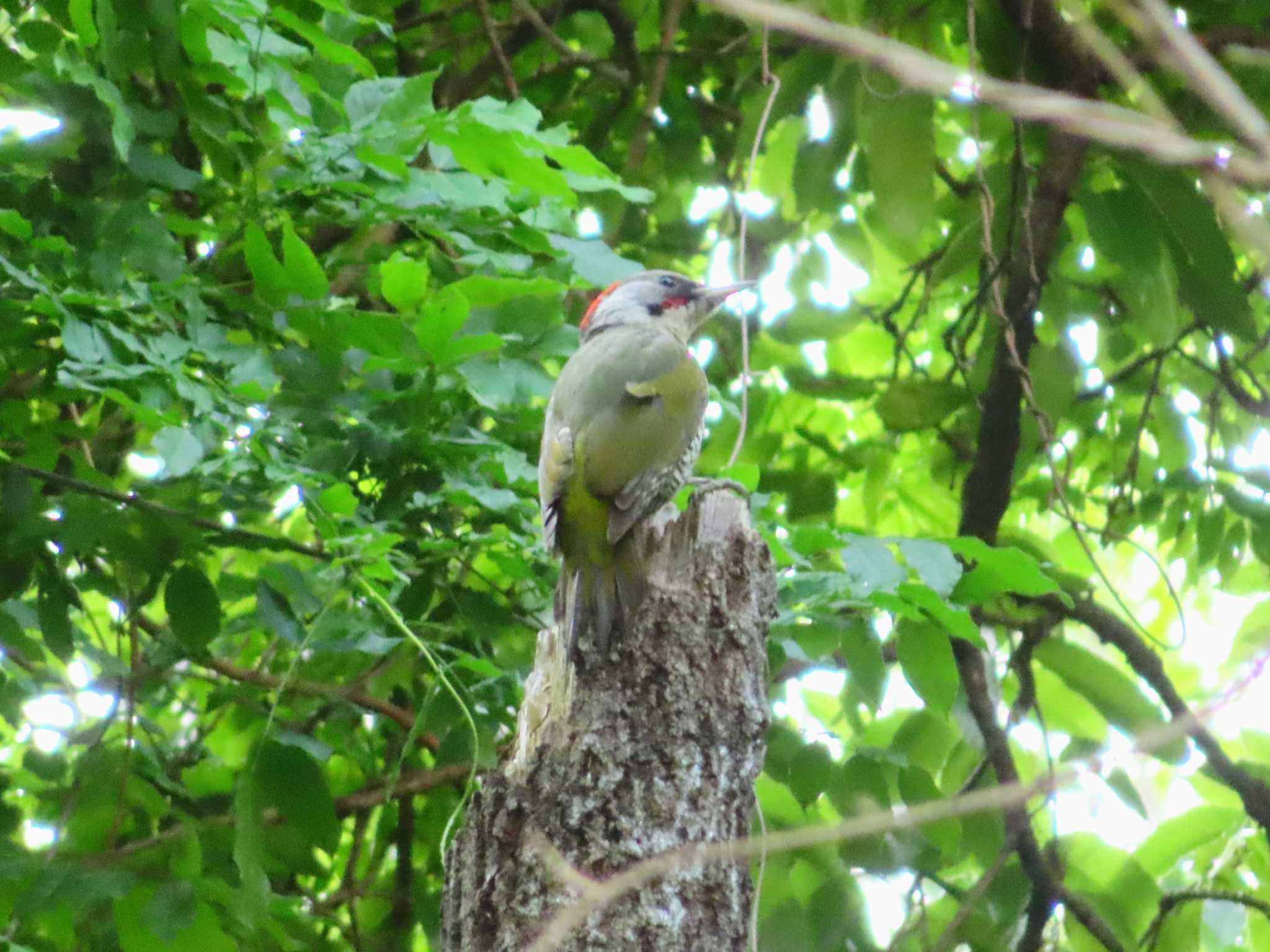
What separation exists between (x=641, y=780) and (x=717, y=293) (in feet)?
7.77

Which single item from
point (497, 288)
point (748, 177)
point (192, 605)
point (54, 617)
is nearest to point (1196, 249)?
point (748, 177)

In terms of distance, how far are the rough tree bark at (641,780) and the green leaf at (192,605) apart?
97 centimetres

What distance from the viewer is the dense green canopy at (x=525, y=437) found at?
106 inches

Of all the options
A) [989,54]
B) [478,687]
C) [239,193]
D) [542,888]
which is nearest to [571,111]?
[989,54]

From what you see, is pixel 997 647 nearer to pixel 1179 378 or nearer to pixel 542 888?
pixel 1179 378

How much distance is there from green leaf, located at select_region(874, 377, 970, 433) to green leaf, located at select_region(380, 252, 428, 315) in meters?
1.72

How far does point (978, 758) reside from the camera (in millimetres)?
3873

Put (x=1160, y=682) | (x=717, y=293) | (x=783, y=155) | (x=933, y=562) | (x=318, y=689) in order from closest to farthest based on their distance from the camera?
1. (x=933, y=562)
2. (x=318, y=689)
3. (x=1160, y=682)
4. (x=717, y=293)
5. (x=783, y=155)

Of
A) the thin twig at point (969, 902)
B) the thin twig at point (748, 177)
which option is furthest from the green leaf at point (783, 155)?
the thin twig at point (969, 902)

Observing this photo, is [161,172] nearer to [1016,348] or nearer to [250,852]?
[250,852]

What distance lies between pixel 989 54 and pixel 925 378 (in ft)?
3.15

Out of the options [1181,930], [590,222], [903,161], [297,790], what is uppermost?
[590,222]

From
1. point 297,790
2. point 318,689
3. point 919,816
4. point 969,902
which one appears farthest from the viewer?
point 969,902

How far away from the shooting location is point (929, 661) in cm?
289
